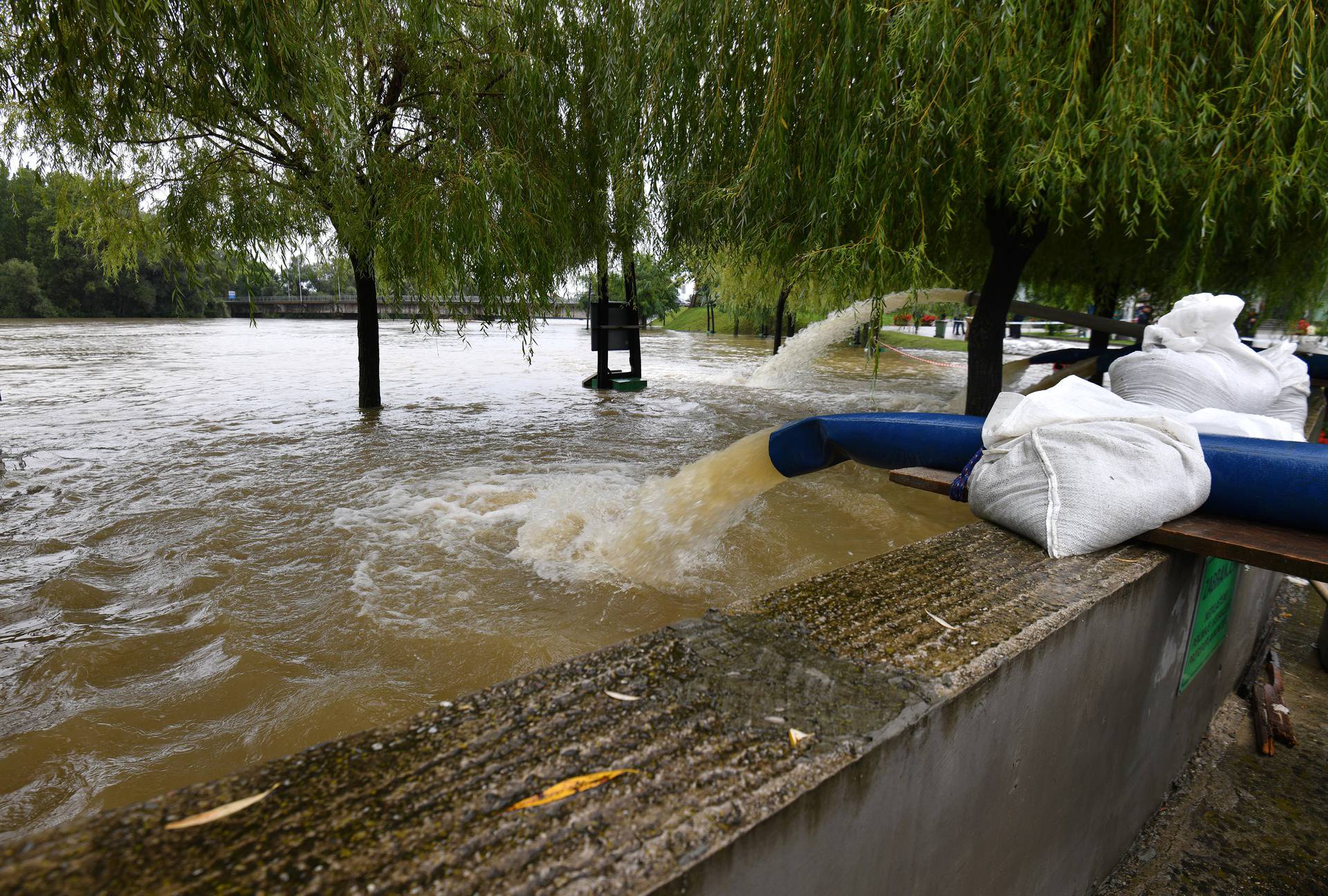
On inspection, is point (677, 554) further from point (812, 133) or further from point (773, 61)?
point (773, 61)

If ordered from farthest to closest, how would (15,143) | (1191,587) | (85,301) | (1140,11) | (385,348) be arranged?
1. (85,301)
2. (385,348)
3. (15,143)
4. (1140,11)
5. (1191,587)

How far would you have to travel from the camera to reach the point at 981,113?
4.31 metres

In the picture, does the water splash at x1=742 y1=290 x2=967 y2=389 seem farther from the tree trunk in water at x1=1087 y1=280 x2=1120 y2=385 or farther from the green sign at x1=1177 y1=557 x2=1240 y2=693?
the tree trunk in water at x1=1087 y1=280 x2=1120 y2=385

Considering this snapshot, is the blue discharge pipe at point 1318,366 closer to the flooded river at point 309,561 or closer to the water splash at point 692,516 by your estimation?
the flooded river at point 309,561

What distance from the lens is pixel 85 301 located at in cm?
6359

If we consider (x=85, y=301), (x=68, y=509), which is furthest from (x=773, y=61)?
(x=85, y=301)

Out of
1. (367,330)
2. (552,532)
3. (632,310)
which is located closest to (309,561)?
(552,532)

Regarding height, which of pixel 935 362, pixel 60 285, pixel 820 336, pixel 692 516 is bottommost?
pixel 692 516

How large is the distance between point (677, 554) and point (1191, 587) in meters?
3.25

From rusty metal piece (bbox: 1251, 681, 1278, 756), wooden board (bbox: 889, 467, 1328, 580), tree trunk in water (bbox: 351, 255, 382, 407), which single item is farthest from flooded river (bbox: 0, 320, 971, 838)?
wooden board (bbox: 889, 467, 1328, 580)

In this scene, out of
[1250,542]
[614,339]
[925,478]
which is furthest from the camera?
[614,339]

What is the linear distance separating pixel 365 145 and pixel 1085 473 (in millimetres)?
7881

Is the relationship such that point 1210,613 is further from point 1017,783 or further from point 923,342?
point 923,342

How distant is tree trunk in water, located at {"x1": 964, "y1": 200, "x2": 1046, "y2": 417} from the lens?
248 inches
